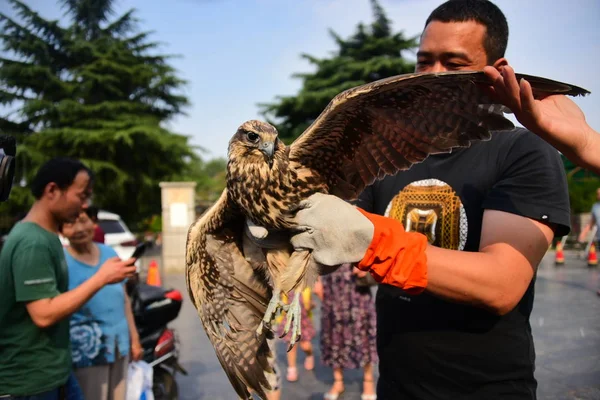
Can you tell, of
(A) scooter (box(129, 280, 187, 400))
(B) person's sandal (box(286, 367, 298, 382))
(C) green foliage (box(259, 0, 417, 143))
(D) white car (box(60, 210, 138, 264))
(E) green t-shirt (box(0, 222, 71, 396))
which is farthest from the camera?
(C) green foliage (box(259, 0, 417, 143))

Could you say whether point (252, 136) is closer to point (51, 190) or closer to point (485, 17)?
point (485, 17)

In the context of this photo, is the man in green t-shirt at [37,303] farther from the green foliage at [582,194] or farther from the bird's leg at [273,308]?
the green foliage at [582,194]

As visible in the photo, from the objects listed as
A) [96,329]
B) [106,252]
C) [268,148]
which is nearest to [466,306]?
[268,148]

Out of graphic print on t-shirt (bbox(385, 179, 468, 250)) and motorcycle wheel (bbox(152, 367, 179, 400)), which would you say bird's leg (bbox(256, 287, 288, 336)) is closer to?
graphic print on t-shirt (bbox(385, 179, 468, 250))

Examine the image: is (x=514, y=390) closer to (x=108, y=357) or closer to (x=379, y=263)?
(x=379, y=263)

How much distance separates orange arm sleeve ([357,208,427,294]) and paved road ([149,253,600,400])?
4095 mm

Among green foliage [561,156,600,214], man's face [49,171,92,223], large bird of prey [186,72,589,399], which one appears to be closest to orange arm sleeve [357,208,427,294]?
large bird of prey [186,72,589,399]

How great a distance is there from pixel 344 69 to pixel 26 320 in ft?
88.6

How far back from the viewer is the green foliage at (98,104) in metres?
27.2

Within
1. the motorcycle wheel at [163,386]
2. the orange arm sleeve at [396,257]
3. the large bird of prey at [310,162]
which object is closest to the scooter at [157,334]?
the motorcycle wheel at [163,386]

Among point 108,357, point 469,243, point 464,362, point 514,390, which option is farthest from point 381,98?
point 108,357

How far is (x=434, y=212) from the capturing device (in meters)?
2.01

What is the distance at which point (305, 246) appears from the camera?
6.14ft

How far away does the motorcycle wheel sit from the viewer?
484cm
